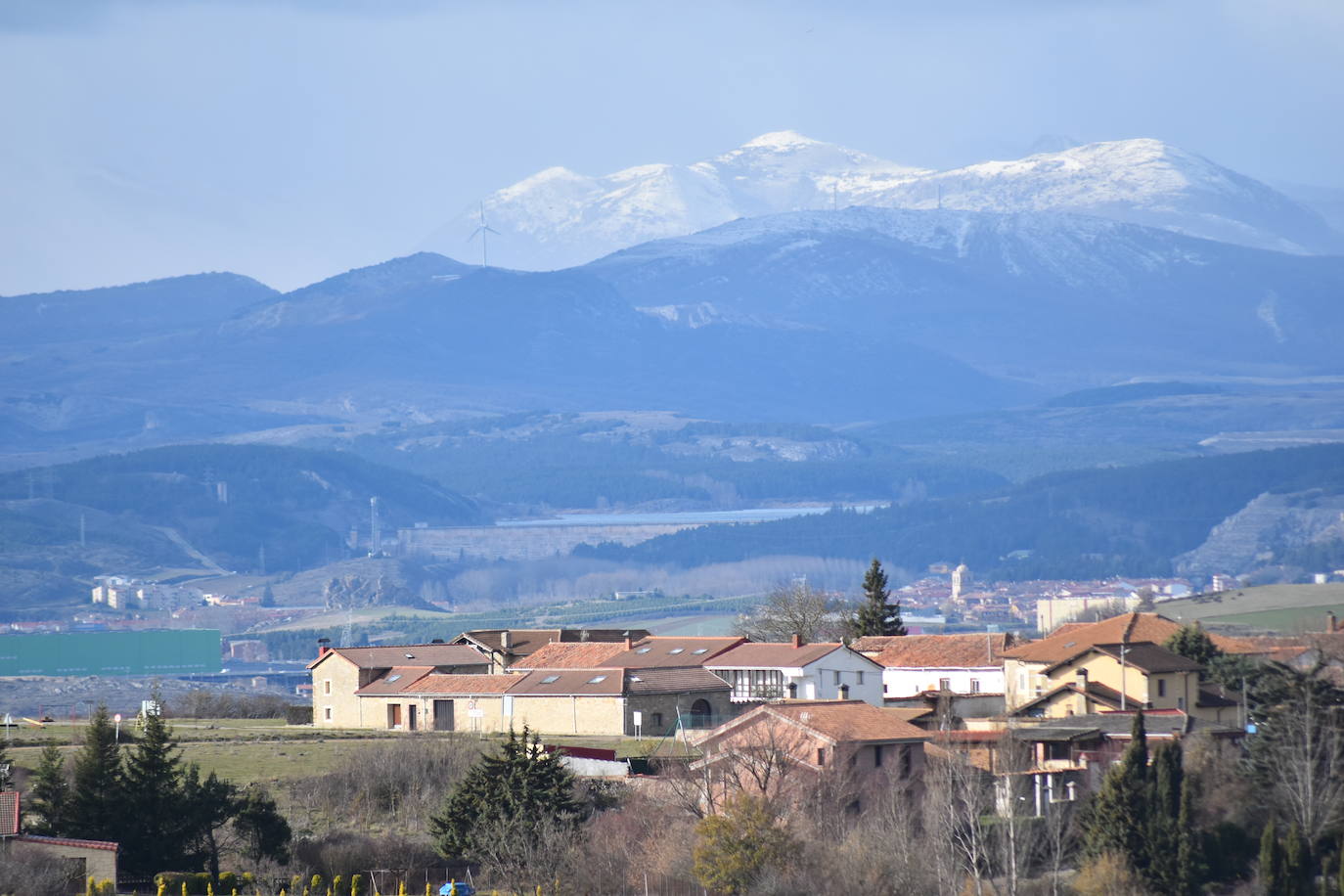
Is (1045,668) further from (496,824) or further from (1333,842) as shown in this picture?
(496,824)

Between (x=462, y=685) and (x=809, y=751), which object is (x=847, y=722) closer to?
(x=809, y=751)

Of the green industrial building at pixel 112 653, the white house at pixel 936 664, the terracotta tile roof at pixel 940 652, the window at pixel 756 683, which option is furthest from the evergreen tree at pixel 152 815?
the green industrial building at pixel 112 653

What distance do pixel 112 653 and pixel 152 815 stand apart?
140423 millimetres

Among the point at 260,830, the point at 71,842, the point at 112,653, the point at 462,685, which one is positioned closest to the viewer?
the point at 71,842

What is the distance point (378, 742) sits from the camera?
5766 centimetres

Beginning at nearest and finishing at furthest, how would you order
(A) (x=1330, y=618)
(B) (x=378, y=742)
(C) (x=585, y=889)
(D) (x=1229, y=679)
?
(C) (x=585, y=889)
(B) (x=378, y=742)
(D) (x=1229, y=679)
(A) (x=1330, y=618)

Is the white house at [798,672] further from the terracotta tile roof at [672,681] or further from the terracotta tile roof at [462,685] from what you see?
the terracotta tile roof at [462,685]

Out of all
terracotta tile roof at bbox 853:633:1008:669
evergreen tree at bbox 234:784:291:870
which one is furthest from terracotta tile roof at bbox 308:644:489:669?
evergreen tree at bbox 234:784:291:870

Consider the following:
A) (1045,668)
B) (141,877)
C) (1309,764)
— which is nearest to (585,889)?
(141,877)

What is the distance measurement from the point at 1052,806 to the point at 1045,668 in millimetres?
13558

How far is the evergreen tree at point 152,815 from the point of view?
44688mm

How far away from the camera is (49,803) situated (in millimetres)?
45062

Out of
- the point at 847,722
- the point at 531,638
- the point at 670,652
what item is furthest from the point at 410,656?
the point at 847,722

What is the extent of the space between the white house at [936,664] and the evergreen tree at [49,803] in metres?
28.7
